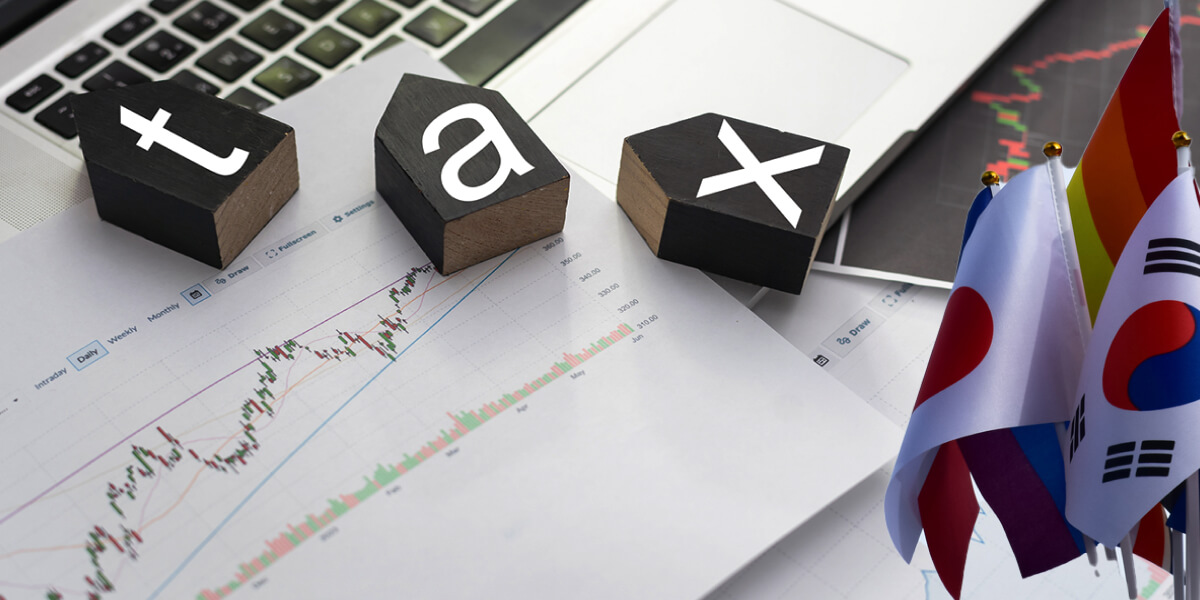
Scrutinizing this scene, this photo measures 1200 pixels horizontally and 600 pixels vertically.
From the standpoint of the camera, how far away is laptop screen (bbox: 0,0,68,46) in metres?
0.83

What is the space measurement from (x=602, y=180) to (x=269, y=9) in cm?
35

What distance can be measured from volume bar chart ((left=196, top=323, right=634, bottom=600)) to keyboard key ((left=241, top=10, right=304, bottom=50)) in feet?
1.35

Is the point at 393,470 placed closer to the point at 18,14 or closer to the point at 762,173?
the point at 762,173

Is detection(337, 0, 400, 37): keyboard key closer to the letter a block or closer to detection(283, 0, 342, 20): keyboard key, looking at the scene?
detection(283, 0, 342, 20): keyboard key

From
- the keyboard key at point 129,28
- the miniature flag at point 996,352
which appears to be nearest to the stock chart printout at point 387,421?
the miniature flag at point 996,352

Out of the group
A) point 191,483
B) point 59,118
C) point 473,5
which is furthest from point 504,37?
point 191,483

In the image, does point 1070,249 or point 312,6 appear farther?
point 312,6

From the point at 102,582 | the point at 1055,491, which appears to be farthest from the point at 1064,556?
the point at 102,582

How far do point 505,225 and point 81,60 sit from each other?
0.41 m

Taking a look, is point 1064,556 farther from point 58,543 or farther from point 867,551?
point 58,543

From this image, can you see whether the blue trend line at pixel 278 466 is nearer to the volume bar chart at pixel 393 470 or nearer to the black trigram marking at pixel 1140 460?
the volume bar chart at pixel 393 470

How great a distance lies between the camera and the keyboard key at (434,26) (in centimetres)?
88

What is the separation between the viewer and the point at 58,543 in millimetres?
577

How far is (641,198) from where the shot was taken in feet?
2.45
